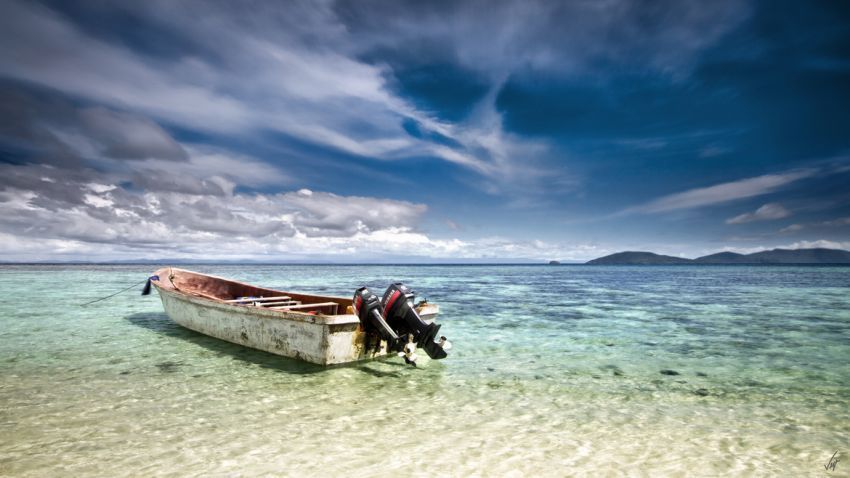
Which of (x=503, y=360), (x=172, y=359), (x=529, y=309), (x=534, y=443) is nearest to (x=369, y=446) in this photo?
(x=534, y=443)

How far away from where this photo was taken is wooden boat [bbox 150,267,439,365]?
26.9 feet

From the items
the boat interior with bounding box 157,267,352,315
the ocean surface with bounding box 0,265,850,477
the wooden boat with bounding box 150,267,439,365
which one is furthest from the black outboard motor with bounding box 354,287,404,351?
the boat interior with bounding box 157,267,352,315

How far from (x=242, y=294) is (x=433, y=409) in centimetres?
1099

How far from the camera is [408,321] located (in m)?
8.03

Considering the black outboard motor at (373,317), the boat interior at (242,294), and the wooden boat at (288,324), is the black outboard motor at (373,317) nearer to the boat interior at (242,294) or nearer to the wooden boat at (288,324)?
the wooden boat at (288,324)

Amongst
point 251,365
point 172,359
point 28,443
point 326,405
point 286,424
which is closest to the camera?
point 28,443

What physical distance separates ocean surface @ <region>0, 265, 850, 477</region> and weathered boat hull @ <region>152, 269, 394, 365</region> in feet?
1.19

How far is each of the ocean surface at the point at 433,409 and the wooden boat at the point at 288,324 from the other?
0.38 metres

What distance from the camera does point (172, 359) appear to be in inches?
374

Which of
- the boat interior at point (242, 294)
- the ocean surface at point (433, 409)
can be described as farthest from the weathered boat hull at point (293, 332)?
the boat interior at point (242, 294)

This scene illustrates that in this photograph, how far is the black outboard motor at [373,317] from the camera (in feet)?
26.5

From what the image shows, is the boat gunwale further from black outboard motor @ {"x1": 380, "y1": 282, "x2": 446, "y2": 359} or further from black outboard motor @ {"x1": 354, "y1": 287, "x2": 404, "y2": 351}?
black outboard motor @ {"x1": 380, "y1": 282, "x2": 446, "y2": 359}

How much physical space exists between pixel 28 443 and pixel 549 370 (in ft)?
28.9

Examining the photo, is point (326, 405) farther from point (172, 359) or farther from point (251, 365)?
point (172, 359)
